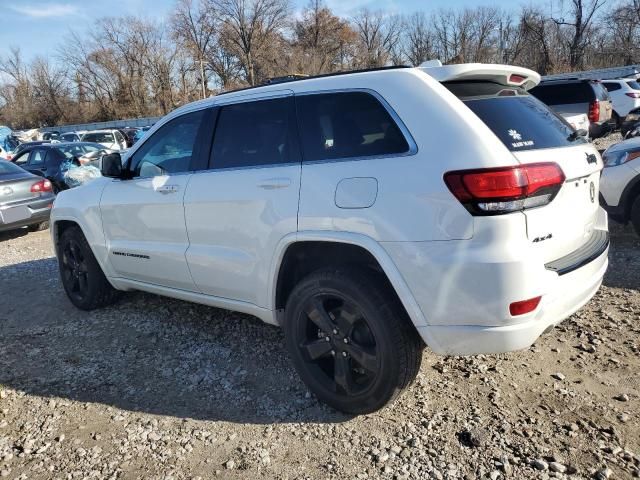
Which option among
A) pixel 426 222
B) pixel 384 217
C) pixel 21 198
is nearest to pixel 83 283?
pixel 384 217

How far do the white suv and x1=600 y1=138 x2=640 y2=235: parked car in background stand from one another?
265 centimetres

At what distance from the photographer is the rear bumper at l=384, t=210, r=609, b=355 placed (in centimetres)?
234

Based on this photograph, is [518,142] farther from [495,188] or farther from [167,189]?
[167,189]

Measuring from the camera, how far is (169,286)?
400cm

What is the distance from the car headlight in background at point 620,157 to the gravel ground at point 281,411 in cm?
181

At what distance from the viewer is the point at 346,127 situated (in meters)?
2.86

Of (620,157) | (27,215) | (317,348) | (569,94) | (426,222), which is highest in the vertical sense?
(569,94)

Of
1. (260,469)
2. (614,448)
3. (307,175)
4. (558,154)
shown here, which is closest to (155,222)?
(307,175)

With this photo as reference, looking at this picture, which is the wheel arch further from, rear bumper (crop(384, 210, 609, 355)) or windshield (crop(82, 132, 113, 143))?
windshield (crop(82, 132, 113, 143))

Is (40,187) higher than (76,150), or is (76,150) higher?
(76,150)

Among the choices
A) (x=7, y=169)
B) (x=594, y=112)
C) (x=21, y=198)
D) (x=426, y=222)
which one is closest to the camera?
(x=426, y=222)

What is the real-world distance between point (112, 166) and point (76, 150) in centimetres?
991

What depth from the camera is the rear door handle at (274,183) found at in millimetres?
2984

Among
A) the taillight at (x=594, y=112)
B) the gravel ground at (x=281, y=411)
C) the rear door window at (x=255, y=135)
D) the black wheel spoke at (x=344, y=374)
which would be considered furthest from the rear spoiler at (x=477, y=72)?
the taillight at (x=594, y=112)
